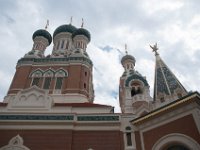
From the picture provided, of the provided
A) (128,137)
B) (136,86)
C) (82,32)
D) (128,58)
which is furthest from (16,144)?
(128,58)

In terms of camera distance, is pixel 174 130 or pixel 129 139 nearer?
pixel 174 130

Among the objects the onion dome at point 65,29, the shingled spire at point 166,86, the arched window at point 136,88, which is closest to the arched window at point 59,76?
the arched window at point 136,88

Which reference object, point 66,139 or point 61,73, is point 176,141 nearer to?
point 66,139

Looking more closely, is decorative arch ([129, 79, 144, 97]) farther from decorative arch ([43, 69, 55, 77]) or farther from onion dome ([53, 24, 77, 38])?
onion dome ([53, 24, 77, 38])

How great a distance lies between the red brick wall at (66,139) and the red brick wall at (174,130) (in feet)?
5.00

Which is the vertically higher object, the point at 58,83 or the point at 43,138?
the point at 58,83

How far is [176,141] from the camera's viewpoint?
1023cm

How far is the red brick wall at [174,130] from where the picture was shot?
32.8ft

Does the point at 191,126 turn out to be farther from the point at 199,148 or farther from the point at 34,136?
the point at 34,136

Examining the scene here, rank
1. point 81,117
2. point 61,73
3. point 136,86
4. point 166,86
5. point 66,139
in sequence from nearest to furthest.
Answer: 1. point 66,139
2. point 81,117
3. point 166,86
4. point 61,73
5. point 136,86

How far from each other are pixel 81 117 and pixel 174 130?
5.04m

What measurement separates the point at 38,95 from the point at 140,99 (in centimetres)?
931

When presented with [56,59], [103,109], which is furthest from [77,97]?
[56,59]

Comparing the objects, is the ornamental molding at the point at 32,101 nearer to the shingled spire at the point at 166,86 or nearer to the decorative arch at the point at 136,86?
the shingled spire at the point at 166,86
